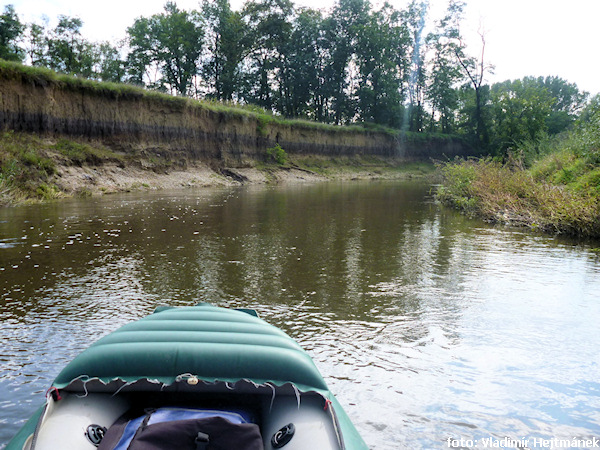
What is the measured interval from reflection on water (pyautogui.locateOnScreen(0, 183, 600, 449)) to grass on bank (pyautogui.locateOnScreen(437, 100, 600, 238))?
2.73 ft

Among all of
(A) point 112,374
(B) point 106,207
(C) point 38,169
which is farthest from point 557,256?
(C) point 38,169

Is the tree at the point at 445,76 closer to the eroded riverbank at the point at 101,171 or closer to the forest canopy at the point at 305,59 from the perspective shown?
the forest canopy at the point at 305,59

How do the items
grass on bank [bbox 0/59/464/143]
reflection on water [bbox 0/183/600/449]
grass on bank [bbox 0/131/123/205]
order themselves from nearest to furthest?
reflection on water [bbox 0/183/600/449] → grass on bank [bbox 0/131/123/205] → grass on bank [bbox 0/59/464/143]

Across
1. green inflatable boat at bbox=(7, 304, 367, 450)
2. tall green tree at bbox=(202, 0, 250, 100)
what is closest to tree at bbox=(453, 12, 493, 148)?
tall green tree at bbox=(202, 0, 250, 100)

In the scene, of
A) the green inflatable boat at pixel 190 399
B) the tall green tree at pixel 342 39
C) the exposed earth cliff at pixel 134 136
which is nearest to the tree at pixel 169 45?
the tall green tree at pixel 342 39

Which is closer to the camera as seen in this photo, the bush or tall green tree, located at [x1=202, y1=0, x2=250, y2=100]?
the bush

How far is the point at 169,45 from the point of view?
42719 mm

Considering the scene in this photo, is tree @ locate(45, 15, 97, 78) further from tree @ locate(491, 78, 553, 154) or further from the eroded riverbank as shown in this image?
tree @ locate(491, 78, 553, 154)

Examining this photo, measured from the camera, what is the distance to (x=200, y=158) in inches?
1032

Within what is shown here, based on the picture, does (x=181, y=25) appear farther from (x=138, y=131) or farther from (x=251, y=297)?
(x=251, y=297)

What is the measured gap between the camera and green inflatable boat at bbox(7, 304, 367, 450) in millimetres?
1922

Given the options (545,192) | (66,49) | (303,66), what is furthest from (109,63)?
(545,192)

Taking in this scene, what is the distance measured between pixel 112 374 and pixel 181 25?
46.8 meters

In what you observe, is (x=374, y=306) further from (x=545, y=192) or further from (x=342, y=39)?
(x=342, y=39)
